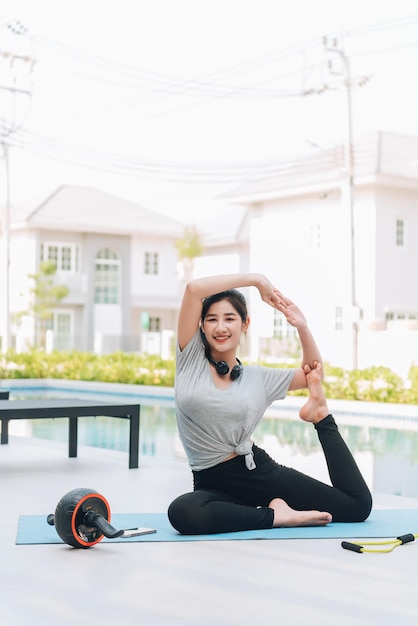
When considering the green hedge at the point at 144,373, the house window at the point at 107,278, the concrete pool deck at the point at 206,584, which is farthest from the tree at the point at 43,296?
the concrete pool deck at the point at 206,584

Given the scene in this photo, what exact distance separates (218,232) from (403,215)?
15.0 m

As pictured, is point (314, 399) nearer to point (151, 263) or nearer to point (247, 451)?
point (247, 451)

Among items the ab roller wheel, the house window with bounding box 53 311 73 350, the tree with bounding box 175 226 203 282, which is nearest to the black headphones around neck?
the ab roller wheel

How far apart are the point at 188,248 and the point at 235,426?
32761 millimetres

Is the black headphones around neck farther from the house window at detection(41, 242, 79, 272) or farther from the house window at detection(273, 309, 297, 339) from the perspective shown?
the house window at detection(41, 242, 79, 272)

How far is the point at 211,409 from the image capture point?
452 centimetres

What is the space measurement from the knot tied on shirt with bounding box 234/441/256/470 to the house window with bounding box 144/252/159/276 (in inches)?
1283

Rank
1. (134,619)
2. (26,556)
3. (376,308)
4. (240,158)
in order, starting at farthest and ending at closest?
(240,158) < (376,308) < (26,556) < (134,619)

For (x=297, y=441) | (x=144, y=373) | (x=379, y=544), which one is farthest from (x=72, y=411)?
(x=144, y=373)

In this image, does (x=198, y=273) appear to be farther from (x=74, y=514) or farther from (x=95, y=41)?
(x=74, y=514)

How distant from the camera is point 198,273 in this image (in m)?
34.5

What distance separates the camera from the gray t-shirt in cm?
452

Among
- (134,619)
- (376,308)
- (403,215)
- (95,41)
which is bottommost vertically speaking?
(134,619)

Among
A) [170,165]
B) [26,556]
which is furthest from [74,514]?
[170,165]
